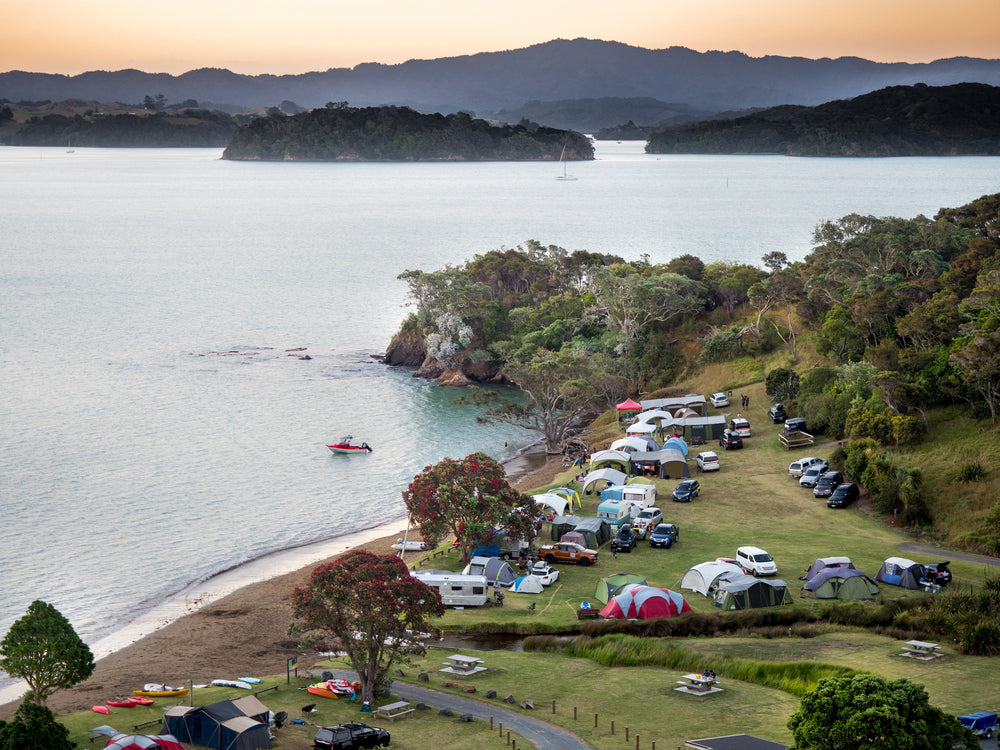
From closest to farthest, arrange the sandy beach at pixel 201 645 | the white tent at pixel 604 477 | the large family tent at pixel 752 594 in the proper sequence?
the sandy beach at pixel 201 645 → the large family tent at pixel 752 594 → the white tent at pixel 604 477

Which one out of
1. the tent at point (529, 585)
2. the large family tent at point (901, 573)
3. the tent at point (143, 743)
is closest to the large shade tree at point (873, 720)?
the tent at point (143, 743)

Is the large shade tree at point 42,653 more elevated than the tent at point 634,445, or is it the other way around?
the tent at point 634,445

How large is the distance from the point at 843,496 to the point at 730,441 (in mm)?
10577

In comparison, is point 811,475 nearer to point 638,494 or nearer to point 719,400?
point 638,494

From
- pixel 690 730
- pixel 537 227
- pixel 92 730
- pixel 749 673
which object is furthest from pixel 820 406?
pixel 537 227

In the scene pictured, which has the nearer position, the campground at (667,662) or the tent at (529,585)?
the campground at (667,662)

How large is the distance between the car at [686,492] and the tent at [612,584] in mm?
10411

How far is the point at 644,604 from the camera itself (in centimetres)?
3284

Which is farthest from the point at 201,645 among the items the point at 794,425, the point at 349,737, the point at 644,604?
the point at 794,425

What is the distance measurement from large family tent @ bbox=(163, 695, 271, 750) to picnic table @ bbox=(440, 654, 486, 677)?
6130 millimetres

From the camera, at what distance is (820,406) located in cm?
5325

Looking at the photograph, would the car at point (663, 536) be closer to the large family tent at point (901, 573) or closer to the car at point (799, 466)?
the large family tent at point (901, 573)

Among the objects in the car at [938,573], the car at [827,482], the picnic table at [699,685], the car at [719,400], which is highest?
the car at [719,400]

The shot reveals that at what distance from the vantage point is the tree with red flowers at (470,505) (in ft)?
126
